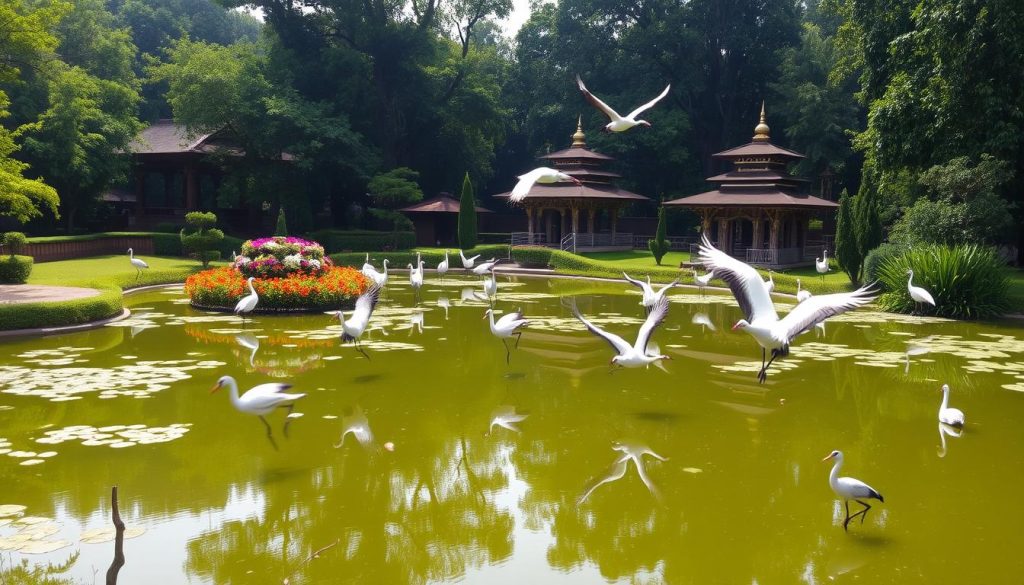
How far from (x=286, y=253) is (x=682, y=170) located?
33946mm

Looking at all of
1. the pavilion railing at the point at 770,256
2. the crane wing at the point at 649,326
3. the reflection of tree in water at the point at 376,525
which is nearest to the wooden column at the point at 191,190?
the pavilion railing at the point at 770,256

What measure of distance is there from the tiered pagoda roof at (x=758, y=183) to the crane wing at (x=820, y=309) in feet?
76.9

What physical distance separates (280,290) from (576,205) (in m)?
22.6

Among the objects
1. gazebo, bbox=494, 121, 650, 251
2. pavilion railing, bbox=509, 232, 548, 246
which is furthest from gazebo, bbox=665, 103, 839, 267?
pavilion railing, bbox=509, 232, 548, 246

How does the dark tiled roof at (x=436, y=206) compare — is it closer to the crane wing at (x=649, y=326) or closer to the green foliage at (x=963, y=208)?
the green foliage at (x=963, y=208)

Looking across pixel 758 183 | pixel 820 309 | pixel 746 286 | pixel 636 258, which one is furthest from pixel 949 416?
pixel 758 183

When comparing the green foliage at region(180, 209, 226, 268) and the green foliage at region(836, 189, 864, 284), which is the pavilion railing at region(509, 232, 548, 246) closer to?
the green foliage at region(180, 209, 226, 268)

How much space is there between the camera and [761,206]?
31.9 meters

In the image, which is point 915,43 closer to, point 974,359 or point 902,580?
point 974,359

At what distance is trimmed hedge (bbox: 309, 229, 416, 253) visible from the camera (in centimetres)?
3762

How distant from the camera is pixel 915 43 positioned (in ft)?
76.1

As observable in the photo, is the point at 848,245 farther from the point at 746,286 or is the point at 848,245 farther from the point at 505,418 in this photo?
the point at 505,418

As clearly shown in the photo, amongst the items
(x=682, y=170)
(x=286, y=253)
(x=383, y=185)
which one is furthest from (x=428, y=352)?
(x=682, y=170)

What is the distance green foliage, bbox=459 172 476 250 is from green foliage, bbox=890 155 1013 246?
20377 millimetres
